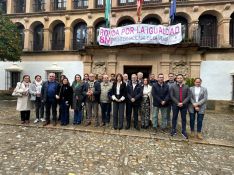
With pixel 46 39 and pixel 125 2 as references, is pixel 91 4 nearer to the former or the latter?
pixel 125 2

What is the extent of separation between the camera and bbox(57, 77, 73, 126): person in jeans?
23.6 ft

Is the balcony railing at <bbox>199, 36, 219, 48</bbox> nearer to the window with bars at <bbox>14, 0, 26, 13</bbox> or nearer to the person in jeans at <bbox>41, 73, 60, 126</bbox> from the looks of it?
the person in jeans at <bbox>41, 73, 60, 126</bbox>

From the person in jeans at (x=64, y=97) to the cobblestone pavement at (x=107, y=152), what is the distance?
58 cm

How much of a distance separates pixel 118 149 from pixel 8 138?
3374 mm

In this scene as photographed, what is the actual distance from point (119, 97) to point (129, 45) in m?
7.37

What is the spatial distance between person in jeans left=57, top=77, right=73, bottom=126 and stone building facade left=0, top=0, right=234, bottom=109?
7353mm

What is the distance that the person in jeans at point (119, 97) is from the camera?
6.84 metres

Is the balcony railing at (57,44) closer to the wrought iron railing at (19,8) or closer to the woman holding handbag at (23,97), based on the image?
the wrought iron railing at (19,8)

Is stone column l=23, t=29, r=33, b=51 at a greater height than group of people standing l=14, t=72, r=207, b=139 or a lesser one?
greater

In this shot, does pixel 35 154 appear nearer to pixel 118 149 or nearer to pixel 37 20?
pixel 118 149

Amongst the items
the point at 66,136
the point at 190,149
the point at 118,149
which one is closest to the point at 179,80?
the point at 190,149

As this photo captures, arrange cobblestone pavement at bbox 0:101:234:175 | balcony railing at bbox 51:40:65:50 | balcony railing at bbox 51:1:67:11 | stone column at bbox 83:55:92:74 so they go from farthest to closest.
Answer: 1. balcony railing at bbox 51:1:67:11
2. balcony railing at bbox 51:40:65:50
3. stone column at bbox 83:55:92:74
4. cobblestone pavement at bbox 0:101:234:175

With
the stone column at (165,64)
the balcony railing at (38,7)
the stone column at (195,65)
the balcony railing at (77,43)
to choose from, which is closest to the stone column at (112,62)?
the stone column at (165,64)

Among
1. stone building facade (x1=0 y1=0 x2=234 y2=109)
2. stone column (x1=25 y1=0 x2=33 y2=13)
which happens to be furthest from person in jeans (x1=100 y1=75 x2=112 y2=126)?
stone column (x1=25 y1=0 x2=33 y2=13)
